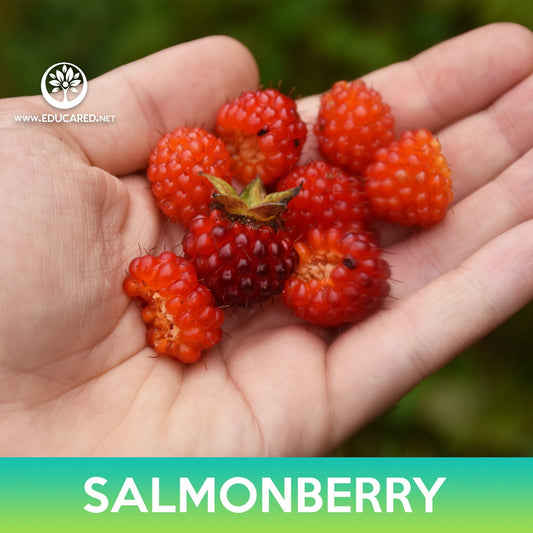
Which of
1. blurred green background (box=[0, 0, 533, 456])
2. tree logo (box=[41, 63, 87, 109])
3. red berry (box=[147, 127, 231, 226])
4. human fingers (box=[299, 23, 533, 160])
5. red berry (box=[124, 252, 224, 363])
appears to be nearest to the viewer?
red berry (box=[124, 252, 224, 363])

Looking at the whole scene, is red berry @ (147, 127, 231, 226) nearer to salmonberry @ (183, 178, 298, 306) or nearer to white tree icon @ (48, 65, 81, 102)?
salmonberry @ (183, 178, 298, 306)

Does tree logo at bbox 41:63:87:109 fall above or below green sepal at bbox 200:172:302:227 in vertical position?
above

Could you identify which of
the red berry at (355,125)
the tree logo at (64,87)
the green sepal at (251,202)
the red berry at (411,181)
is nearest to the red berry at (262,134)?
the red berry at (355,125)

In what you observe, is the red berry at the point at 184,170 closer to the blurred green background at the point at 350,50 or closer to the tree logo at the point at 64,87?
the tree logo at the point at 64,87

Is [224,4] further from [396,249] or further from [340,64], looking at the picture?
[396,249]

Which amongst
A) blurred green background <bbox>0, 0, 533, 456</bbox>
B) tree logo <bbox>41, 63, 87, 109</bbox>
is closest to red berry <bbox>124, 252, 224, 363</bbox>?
tree logo <bbox>41, 63, 87, 109</bbox>

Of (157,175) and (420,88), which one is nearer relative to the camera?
(157,175)

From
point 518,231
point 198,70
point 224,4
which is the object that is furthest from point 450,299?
point 224,4

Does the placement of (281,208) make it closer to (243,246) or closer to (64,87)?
(243,246)
